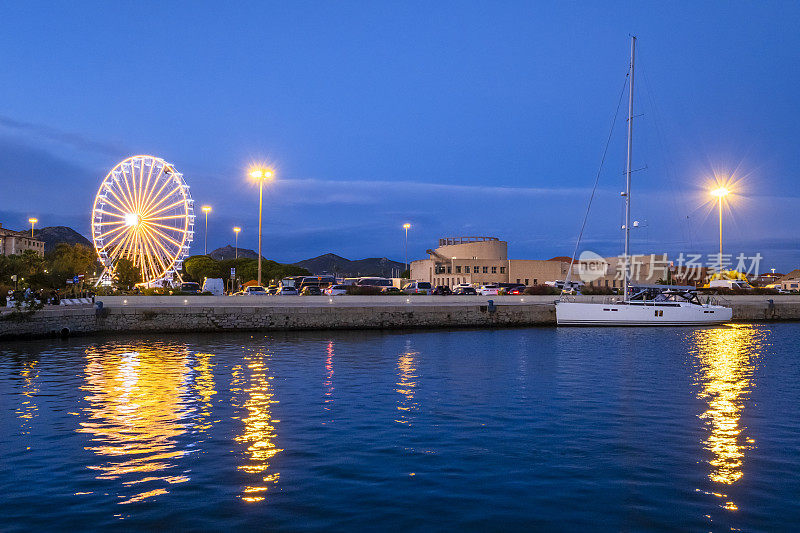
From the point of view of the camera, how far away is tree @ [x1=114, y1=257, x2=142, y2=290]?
209ft

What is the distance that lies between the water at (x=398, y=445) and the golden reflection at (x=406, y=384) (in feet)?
0.37

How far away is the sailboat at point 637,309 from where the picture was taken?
144 feet

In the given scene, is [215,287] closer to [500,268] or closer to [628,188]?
[628,188]

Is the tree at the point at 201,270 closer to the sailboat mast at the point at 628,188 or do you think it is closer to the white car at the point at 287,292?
the white car at the point at 287,292

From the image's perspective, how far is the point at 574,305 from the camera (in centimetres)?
4375

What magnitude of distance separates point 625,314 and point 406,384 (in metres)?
28.7

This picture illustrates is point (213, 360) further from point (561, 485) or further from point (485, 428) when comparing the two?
point (561, 485)

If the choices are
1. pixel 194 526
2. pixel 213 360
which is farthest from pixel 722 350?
pixel 194 526

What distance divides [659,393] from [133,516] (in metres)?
14.8

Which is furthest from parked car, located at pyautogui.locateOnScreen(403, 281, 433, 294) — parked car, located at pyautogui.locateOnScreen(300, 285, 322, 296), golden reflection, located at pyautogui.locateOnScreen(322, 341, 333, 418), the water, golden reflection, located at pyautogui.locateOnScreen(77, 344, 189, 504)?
golden reflection, located at pyautogui.locateOnScreen(77, 344, 189, 504)

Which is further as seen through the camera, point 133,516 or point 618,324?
point 618,324

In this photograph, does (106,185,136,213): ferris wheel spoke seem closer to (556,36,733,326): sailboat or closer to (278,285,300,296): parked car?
(278,285,300,296): parked car

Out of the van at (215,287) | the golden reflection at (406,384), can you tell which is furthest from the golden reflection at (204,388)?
the van at (215,287)

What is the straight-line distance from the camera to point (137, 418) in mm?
14773
